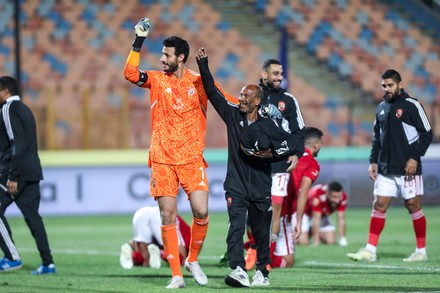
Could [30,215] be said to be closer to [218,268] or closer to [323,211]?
[218,268]

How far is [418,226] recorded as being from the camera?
11.9 metres

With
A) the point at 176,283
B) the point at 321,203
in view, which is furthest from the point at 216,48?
the point at 176,283

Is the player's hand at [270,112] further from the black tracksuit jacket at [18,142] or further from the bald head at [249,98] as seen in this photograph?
the black tracksuit jacket at [18,142]

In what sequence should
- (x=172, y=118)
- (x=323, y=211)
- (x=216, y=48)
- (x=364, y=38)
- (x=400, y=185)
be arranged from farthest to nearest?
1. (x=364, y=38)
2. (x=216, y=48)
3. (x=323, y=211)
4. (x=400, y=185)
5. (x=172, y=118)

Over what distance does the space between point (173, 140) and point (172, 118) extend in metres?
0.21

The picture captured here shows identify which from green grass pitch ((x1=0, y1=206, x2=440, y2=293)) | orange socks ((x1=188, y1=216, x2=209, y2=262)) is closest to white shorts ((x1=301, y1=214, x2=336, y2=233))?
green grass pitch ((x1=0, y1=206, x2=440, y2=293))

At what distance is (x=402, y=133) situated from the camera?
460 inches

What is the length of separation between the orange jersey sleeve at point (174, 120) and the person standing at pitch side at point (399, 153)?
3.16 meters

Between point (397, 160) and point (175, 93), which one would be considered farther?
point (397, 160)

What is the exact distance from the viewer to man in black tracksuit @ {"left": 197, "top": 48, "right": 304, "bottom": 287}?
9.09 metres

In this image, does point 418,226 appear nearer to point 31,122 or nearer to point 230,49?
point 31,122

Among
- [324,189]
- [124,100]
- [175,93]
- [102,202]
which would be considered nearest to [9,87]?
[175,93]

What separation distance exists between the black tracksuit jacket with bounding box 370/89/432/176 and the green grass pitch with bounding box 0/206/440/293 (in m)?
1.19

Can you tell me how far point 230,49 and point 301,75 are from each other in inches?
79.8
